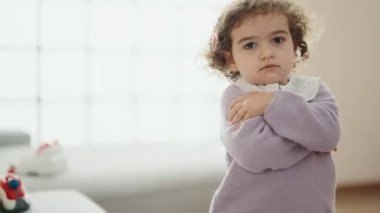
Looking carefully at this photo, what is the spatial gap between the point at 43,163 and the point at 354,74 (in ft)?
7.60

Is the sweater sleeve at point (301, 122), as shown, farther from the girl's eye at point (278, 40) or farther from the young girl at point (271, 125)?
the girl's eye at point (278, 40)

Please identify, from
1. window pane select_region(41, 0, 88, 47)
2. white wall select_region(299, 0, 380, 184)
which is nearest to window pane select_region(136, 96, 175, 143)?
window pane select_region(41, 0, 88, 47)

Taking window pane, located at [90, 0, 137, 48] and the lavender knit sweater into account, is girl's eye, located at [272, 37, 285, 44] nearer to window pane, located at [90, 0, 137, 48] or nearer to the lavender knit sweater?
the lavender knit sweater

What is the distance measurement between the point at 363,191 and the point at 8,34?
239cm

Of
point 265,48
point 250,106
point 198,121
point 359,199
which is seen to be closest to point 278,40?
point 265,48

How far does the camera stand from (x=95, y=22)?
2873mm

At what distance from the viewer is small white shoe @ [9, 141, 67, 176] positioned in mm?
1693

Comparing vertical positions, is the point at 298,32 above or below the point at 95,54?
above

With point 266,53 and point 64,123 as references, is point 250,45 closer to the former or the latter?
point 266,53

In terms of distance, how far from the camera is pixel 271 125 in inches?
37.4

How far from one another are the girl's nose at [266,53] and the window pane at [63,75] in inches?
79.4

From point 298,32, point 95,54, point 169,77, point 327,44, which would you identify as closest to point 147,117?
point 169,77

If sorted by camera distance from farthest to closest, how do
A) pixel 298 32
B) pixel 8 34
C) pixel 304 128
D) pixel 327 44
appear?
pixel 327 44, pixel 8 34, pixel 298 32, pixel 304 128

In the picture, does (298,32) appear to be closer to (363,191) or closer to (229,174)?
(229,174)
